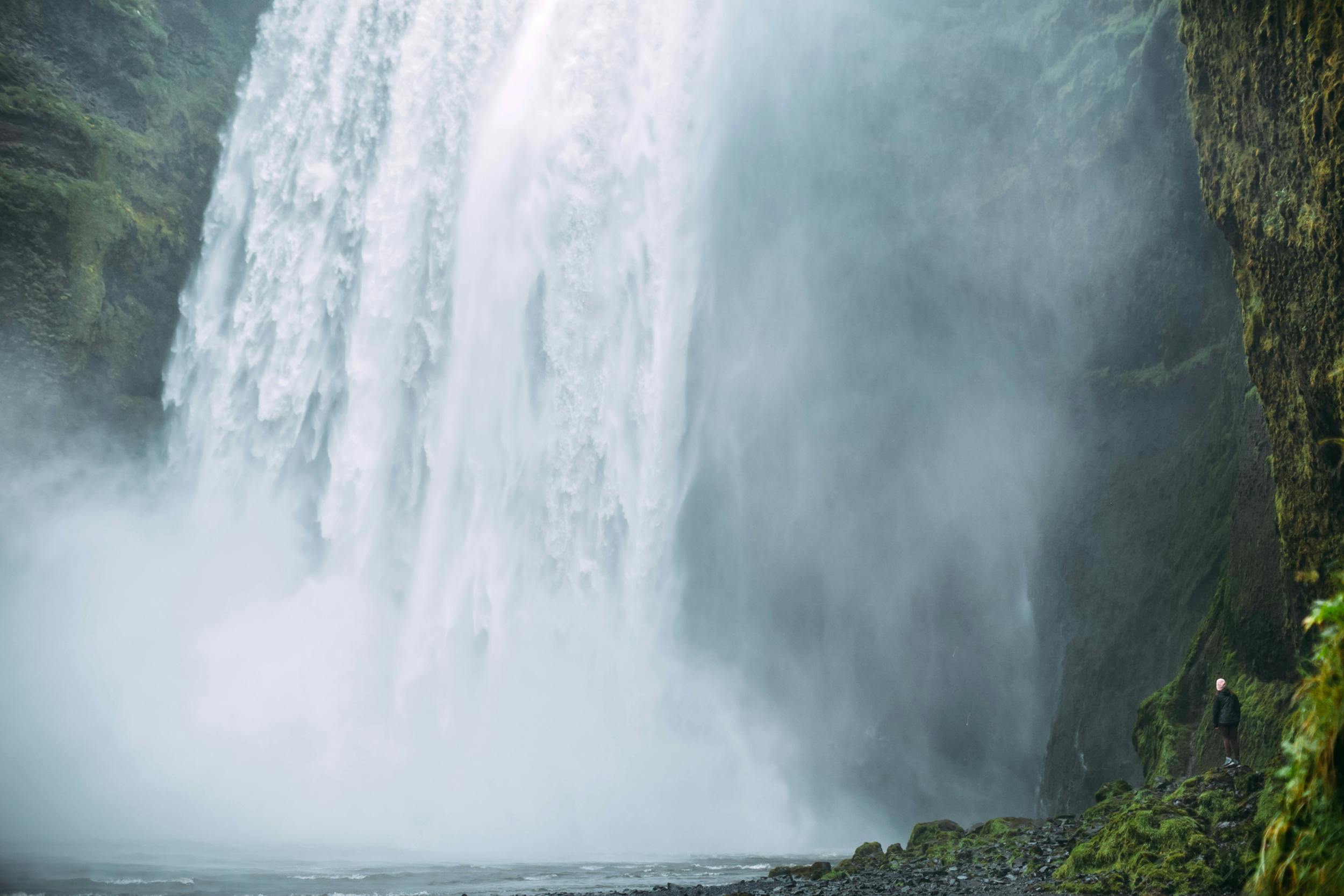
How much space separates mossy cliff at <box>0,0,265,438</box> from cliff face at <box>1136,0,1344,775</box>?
24977 mm

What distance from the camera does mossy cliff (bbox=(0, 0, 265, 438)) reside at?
21.9m

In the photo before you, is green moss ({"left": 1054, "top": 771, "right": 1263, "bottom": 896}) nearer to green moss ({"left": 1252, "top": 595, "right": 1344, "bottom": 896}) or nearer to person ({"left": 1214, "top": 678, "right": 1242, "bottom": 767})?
person ({"left": 1214, "top": 678, "right": 1242, "bottom": 767})

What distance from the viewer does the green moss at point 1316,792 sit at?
137 inches

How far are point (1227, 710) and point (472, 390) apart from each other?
19.4m

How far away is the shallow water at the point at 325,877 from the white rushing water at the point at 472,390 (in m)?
5.96

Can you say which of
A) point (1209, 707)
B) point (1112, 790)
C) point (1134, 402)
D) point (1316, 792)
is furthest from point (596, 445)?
point (1316, 792)

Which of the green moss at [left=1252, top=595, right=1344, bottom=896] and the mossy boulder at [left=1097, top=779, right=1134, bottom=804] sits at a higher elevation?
the green moss at [left=1252, top=595, right=1344, bottom=896]

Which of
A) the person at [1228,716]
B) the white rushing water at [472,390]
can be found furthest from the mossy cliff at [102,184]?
the person at [1228,716]

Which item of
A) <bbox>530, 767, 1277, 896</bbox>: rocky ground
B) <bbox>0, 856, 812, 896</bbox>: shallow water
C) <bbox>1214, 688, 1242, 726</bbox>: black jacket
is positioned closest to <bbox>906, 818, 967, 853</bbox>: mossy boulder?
<bbox>530, 767, 1277, 896</bbox>: rocky ground

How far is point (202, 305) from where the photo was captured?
25.4 meters

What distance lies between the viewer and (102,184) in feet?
77.0

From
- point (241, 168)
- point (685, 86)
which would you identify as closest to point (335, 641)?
point (241, 168)

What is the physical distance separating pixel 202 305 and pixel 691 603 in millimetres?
16773

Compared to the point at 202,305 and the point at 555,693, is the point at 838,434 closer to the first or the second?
the point at 555,693
